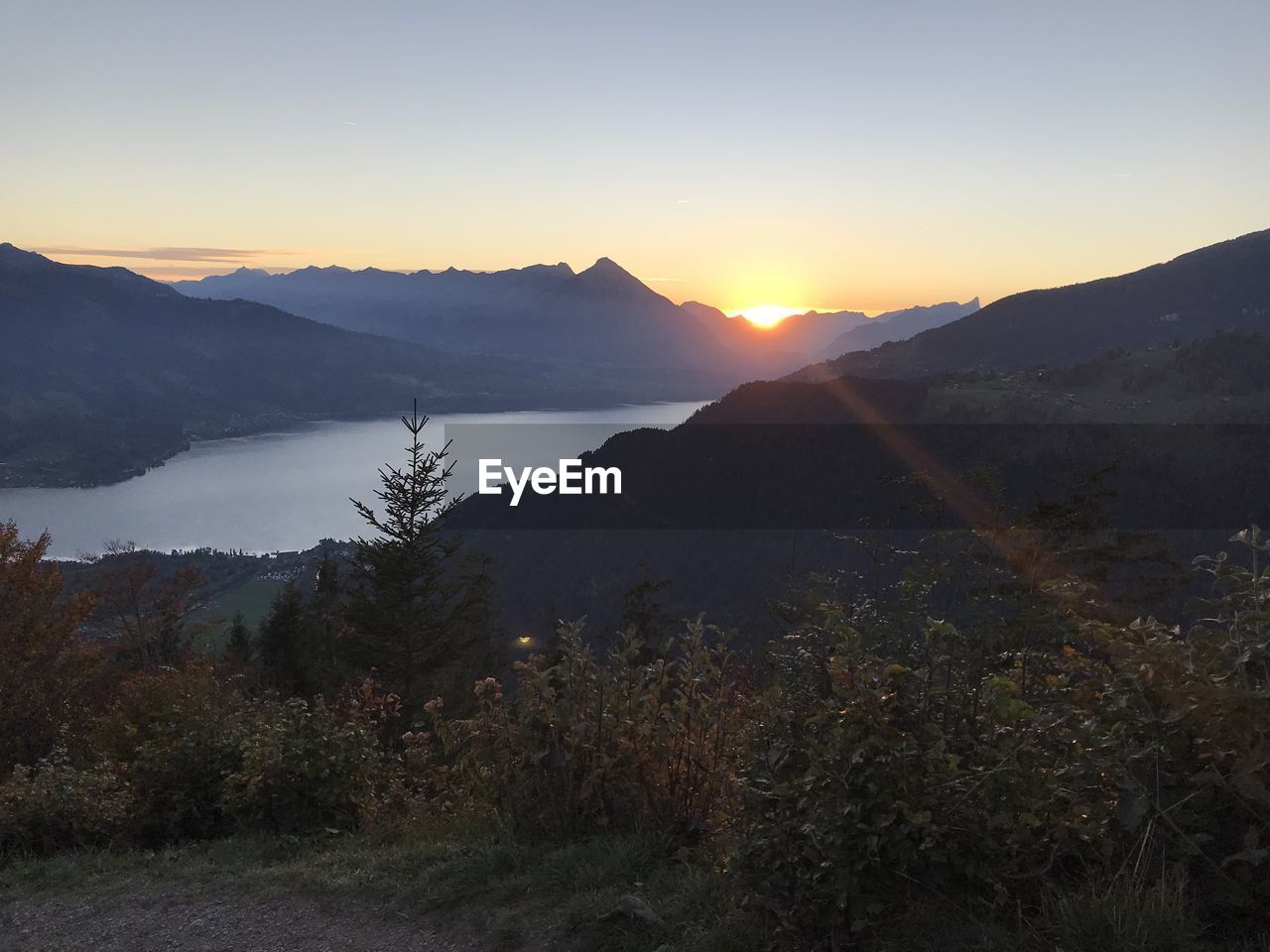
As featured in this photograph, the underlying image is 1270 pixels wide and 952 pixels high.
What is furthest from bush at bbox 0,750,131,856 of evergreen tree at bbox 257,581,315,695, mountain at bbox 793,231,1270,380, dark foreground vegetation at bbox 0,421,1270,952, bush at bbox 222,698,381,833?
mountain at bbox 793,231,1270,380

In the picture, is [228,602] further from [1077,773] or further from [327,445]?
[327,445]

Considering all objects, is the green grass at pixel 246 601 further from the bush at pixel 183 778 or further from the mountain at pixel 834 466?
the bush at pixel 183 778

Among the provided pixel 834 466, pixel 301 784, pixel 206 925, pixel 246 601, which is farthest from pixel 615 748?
pixel 834 466

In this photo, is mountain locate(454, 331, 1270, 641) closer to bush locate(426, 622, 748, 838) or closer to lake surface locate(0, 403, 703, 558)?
lake surface locate(0, 403, 703, 558)

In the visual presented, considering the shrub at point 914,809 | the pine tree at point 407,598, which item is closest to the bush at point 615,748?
the shrub at point 914,809

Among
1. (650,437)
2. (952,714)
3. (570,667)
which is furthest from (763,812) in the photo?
(650,437)

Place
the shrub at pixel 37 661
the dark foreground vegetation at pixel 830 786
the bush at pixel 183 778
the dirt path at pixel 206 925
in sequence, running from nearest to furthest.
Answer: the dark foreground vegetation at pixel 830 786 < the dirt path at pixel 206 925 < the bush at pixel 183 778 < the shrub at pixel 37 661

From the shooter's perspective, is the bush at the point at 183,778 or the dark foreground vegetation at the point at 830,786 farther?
the bush at the point at 183,778
